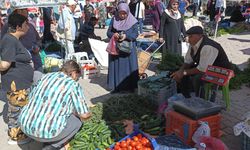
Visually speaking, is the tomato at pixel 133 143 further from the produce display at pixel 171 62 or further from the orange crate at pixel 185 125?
the produce display at pixel 171 62

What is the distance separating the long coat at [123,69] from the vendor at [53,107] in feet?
8.51

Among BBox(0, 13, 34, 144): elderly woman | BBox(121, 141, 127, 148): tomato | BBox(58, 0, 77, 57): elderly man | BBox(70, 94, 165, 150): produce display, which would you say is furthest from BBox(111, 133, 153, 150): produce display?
BBox(58, 0, 77, 57): elderly man

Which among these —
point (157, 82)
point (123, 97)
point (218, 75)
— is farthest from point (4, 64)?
point (218, 75)

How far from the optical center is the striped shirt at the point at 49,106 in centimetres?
375

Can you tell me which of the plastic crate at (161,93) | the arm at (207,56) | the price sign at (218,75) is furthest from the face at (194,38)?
the plastic crate at (161,93)

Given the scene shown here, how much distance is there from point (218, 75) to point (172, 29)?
10.6 feet

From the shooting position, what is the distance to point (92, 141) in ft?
14.4

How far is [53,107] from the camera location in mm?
3771

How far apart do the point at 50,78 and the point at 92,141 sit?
116 centimetres

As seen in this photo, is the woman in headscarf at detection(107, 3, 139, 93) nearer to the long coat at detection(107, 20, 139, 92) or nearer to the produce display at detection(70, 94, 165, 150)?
the long coat at detection(107, 20, 139, 92)

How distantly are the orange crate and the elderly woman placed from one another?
2.28 metres

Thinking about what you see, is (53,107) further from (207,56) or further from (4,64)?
(207,56)

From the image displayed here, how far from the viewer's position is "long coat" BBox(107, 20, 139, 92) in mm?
6477

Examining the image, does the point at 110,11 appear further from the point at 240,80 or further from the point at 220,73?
the point at 220,73
